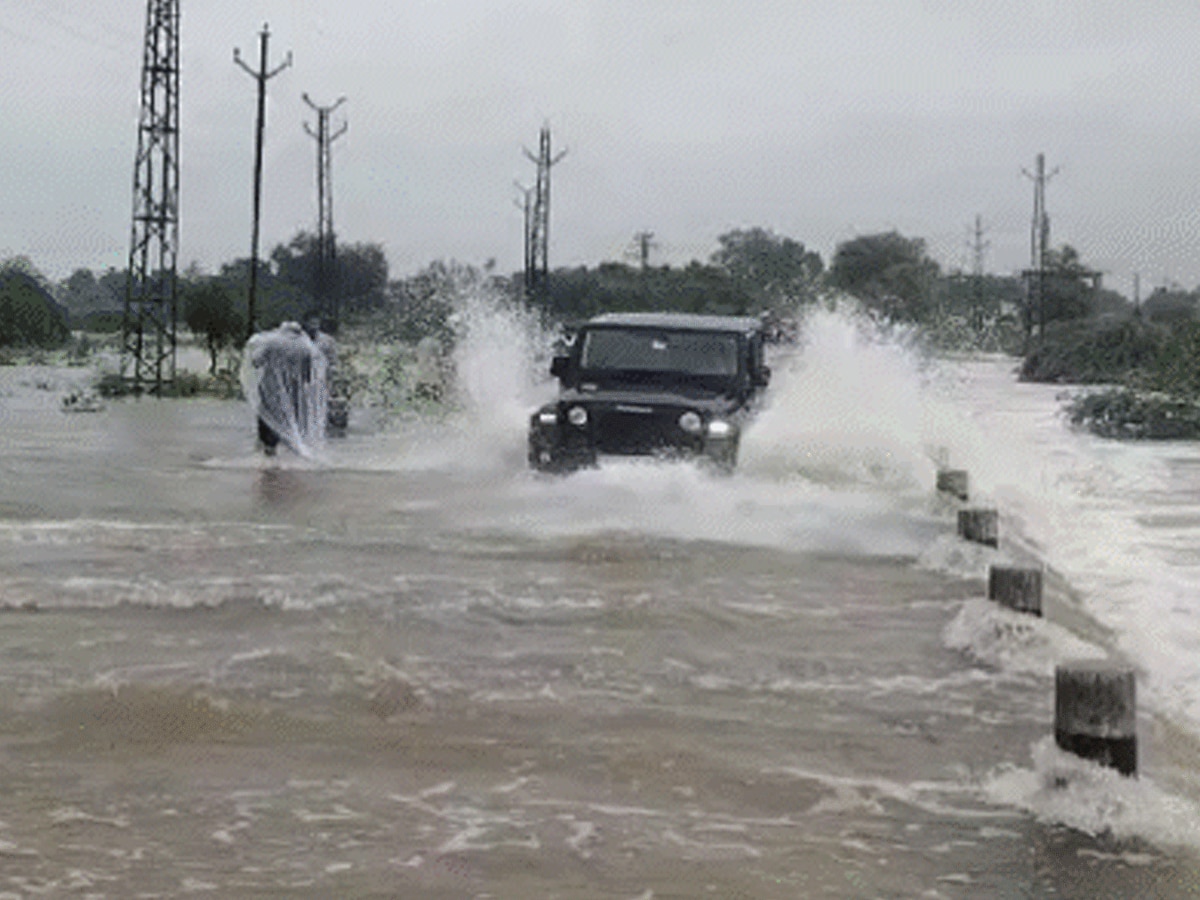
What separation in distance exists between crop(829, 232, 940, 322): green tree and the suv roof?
107305 mm

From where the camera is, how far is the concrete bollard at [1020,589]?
34.3 ft

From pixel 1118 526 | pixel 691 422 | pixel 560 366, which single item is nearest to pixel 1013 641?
pixel 691 422

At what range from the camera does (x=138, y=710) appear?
27.4ft

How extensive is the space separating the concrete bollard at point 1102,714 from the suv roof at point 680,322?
38.5ft

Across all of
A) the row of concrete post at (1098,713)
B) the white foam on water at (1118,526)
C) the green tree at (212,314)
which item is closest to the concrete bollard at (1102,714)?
the row of concrete post at (1098,713)

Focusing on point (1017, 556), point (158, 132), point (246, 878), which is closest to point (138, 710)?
point (246, 878)

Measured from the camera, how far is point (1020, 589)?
1047 centimetres

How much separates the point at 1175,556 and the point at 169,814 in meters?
11.6

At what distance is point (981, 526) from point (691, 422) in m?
4.26

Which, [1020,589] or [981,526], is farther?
[981,526]

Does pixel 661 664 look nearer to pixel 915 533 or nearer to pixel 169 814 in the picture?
pixel 169 814

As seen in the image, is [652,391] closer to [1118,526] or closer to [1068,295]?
[1118,526]

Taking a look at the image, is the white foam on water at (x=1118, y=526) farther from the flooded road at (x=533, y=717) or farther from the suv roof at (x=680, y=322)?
the suv roof at (x=680, y=322)

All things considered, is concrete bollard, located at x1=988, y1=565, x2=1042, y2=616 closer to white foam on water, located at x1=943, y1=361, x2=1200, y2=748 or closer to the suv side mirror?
white foam on water, located at x1=943, y1=361, x2=1200, y2=748
